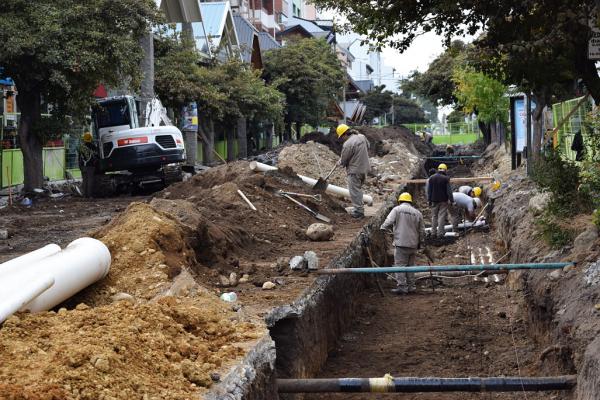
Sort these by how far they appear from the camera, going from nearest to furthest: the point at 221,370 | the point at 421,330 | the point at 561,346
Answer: the point at 221,370 < the point at 561,346 < the point at 421,330

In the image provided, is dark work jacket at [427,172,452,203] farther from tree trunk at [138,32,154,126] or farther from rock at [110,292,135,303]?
rock at [110,292,135,303]

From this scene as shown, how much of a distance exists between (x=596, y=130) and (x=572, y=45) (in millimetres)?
1851

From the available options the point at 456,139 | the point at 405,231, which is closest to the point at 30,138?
the point at 405,231

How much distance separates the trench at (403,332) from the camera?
9711 mm

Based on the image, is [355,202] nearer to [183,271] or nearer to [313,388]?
[183,271]

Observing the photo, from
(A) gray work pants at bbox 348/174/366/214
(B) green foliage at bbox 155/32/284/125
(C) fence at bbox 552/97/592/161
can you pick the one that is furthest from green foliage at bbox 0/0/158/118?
(C) fence at bbox 552/97/592/161

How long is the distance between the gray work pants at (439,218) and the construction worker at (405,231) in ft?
21.7

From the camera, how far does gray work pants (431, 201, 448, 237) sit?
22.4 meters

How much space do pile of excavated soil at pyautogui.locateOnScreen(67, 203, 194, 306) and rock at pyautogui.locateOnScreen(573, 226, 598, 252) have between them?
448 cm

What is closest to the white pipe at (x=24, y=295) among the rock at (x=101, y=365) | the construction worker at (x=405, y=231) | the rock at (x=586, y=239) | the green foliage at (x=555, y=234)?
the rock at (x=101, y=365)

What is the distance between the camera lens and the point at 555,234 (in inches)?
485

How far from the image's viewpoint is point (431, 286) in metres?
16.4

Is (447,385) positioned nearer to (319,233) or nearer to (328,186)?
(319,233)

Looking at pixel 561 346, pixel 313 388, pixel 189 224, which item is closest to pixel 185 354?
pixel 313 388
